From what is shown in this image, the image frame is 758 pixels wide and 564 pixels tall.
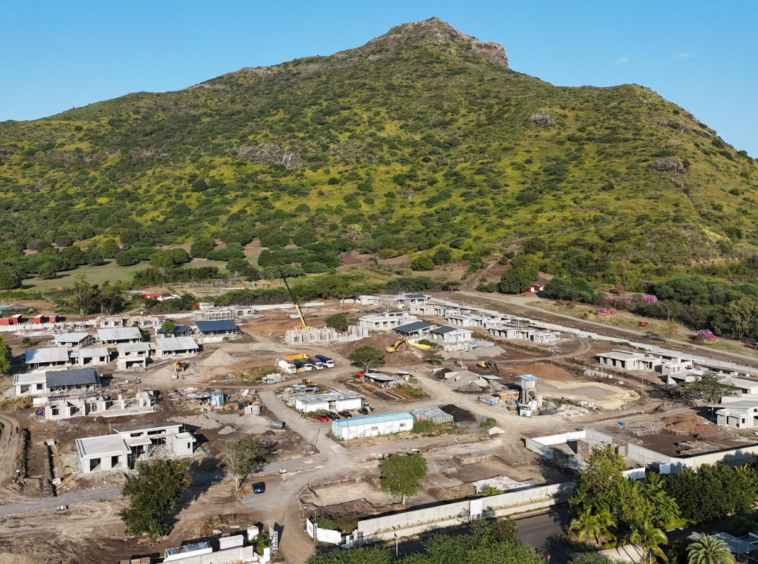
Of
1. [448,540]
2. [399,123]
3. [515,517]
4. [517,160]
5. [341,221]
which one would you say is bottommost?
[515,517]

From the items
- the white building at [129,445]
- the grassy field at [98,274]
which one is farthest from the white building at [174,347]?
the grassy field at [98,274]

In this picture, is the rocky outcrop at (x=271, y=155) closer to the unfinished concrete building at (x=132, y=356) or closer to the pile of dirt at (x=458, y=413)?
the unfinished concrete building at (x=132, y=356)

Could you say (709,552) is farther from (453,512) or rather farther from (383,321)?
(383,321)

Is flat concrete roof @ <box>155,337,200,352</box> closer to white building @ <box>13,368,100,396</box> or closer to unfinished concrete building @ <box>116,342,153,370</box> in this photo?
unfinished concrete building @ <box>116,342,153,370</box>

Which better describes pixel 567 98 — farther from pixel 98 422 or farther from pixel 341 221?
pixel 98 422

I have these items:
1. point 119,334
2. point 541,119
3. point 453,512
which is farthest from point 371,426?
point 541,119

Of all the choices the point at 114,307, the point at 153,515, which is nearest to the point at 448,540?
the point at 153,515

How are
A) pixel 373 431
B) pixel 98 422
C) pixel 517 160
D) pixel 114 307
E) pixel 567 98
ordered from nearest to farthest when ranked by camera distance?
1. pixel 373 431
2. pixel 98 422
3. pixel 114 307
4. pixel 517 160
5. pixel 567 98
